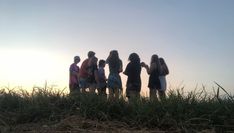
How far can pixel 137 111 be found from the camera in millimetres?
8148

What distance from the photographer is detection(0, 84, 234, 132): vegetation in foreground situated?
7.76 m

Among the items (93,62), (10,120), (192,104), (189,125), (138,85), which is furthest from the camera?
(93,62)

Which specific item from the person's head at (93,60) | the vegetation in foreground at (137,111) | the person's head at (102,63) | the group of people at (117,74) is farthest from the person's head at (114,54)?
the vegetation in foreground at (137,111)

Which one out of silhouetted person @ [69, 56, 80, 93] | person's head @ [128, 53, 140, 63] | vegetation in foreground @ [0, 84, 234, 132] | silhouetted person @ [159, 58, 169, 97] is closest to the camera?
vegetation in foreground @ [0, 84, 234, 132]

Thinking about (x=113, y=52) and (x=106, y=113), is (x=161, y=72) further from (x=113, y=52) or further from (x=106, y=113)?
(x=106, y=113)

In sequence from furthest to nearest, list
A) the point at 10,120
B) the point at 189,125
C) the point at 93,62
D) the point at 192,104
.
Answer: the point at 93,62
the point at 10,120
the point at 192,104
the point at 189,125

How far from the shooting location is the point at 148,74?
14109 mm

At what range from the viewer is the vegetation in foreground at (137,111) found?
776cm

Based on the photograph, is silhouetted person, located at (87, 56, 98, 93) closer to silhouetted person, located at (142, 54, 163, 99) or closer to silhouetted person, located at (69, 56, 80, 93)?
silhouetted person, located at (69, 56, 80, 93)

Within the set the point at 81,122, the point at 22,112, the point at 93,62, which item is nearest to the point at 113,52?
the point at 93,62

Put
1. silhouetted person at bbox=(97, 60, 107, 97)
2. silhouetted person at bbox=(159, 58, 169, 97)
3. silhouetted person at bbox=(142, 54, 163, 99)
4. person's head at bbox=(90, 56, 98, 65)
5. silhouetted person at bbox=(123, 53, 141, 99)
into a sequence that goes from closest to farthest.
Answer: silhouetted person at bbox=(123, 53, 141, 99) < silhouetted person at bbox=(142, 54, 163, 99) < silhouetted person at bbox=(159, 58, 169, 97) < silhouetted person at bbox=(97, 60, 107, 97) < person's head at bbox=(90, 56, 98, 65)

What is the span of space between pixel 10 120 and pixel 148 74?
19.6 ft

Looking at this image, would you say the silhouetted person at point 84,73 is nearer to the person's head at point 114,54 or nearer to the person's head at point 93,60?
the person's head at point 93,60

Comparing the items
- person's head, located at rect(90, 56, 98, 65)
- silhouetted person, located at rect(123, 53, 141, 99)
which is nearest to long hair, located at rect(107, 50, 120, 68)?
silhouetted person, located at rect(123, 53, 141, 99)
